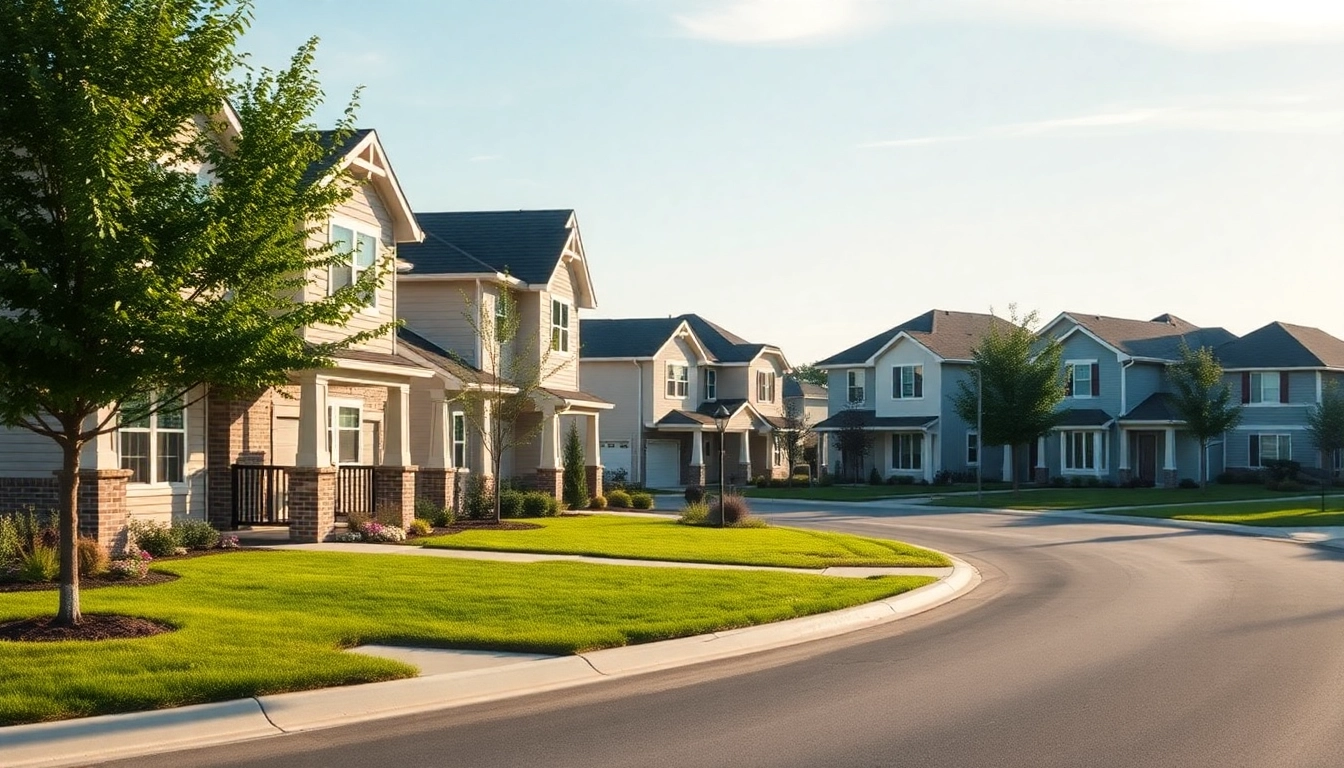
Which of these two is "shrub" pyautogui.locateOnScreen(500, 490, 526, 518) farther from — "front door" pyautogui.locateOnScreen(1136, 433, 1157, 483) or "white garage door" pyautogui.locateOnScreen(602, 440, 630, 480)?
"front door" pyautogui.locateOnScreen(1136, 433, 1157, 483)

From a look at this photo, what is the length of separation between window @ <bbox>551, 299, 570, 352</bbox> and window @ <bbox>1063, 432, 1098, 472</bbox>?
105 feet

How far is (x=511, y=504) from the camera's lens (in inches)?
1313

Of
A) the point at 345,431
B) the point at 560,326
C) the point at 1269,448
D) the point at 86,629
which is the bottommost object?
the point at 86,629

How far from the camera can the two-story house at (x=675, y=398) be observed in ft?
204

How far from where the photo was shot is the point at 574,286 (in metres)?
40.3

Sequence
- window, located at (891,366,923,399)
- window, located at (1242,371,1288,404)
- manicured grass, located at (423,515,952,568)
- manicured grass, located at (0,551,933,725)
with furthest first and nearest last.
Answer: window, located at (891,366,923,399) → window, located at (1242,371,1288,404) → manicured grass, located at (423,515,952,568) → manicured grass, located at (0,551,933,725)

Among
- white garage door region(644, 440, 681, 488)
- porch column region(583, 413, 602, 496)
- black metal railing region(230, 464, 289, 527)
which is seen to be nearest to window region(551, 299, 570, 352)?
porch column region(583, 413, 602, 496)

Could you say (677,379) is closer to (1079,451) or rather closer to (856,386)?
(856,386)

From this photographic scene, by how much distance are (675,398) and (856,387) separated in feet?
32.0

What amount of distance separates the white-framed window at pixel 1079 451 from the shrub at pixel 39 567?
5230 cm

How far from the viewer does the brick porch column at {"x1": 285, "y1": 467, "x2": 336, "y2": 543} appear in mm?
24125

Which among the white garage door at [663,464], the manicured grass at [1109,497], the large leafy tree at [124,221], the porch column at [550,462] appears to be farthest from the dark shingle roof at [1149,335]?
the large leafy tree at [124,221]

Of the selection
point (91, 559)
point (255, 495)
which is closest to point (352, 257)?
point (255, 495)

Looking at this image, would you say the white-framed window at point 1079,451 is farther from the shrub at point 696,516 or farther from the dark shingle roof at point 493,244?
the shrub at point 696,516
